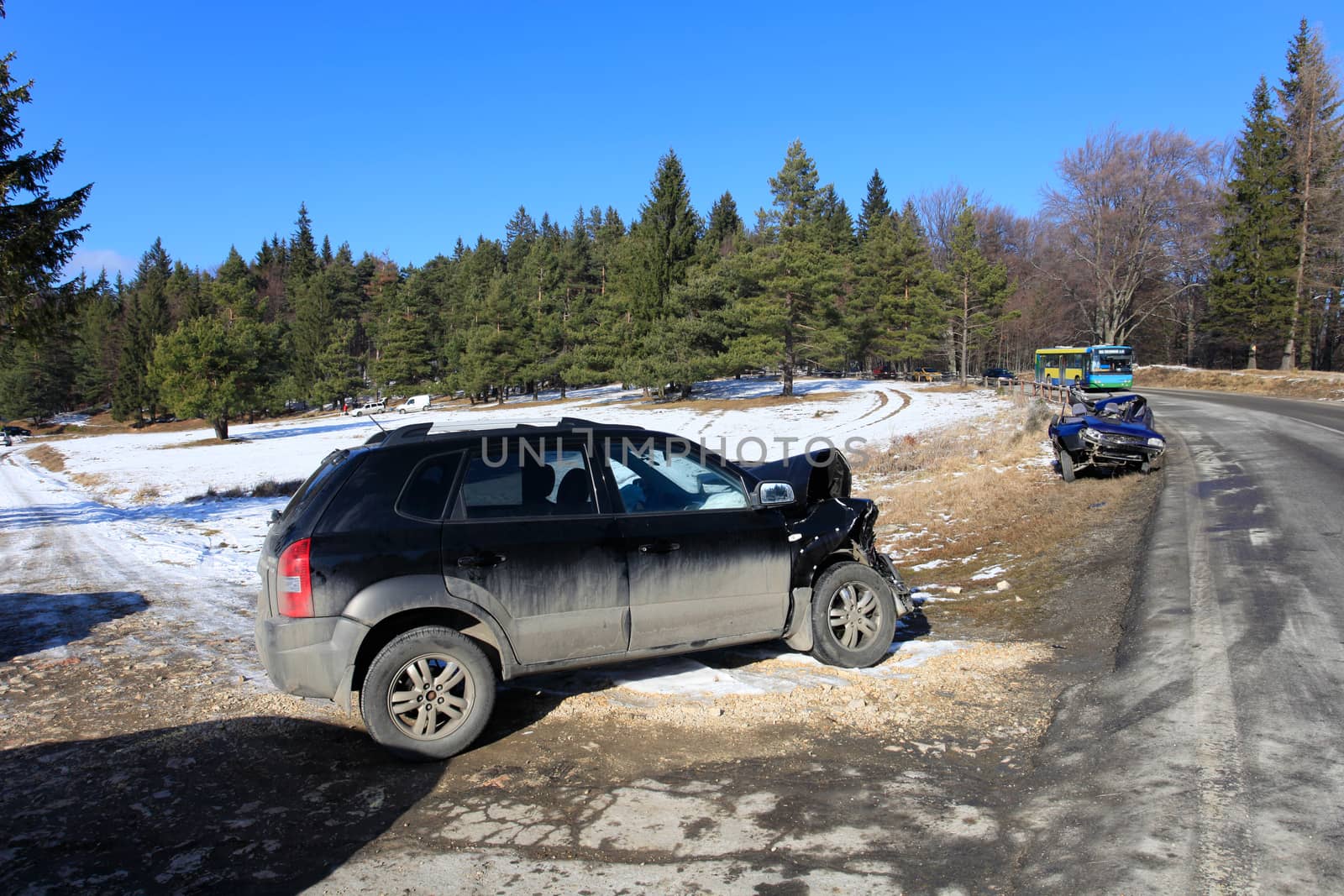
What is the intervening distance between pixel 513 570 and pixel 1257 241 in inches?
2400

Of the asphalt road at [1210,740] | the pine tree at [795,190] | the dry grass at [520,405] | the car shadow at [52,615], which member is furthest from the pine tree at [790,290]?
the car shadow at [52,615]

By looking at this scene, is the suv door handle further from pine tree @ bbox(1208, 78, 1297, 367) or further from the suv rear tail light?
pine tree @ bbox(1208, 78, 1297, 367)

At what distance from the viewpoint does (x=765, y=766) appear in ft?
13.8

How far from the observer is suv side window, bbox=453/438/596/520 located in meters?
4.75

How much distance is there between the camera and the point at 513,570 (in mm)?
4641

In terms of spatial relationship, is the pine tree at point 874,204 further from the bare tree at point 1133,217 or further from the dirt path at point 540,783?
the dirt path at point 540,783

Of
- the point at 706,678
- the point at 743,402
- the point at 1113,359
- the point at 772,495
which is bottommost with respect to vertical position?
the point at 706,678

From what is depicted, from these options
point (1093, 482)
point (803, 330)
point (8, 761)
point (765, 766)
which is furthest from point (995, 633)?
point (803, 330)

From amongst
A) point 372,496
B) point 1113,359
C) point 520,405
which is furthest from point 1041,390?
point 520,405

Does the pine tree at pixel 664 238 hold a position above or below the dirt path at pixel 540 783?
above

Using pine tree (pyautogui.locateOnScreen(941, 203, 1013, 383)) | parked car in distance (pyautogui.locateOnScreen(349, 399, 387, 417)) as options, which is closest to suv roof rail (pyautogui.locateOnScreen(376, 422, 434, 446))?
pine tree (pyautogui.locateOnScreen(941, 203, 1013, 383))

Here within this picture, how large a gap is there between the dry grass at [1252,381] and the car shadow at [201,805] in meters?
39.3

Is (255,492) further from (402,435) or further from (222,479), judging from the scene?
(402,435)

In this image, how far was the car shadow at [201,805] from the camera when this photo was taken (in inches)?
→ 130
